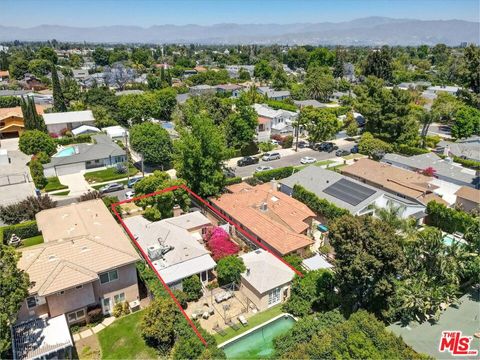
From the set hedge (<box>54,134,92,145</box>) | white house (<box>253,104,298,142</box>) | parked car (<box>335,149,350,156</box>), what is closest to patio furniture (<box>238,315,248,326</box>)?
parked car (<box>335,149,350,156</box>)

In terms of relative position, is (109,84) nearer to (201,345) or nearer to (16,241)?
(16,241)

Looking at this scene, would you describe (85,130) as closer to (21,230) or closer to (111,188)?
(111,188)

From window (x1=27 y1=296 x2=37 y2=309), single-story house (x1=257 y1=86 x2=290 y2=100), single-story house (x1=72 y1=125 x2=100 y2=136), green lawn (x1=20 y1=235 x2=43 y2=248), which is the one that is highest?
single-story house (x1=257 y1=86 x2=290 y2=100)

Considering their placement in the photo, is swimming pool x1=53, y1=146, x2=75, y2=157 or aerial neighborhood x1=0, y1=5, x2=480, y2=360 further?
swimming pool x1=53, y1=146, x2=75, y2=157

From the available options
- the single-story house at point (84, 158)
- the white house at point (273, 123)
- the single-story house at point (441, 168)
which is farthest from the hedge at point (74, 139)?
the single-story house at point (441, 168)

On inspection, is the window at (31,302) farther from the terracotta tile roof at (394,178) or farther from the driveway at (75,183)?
the terracotta tile roof at (394,178)

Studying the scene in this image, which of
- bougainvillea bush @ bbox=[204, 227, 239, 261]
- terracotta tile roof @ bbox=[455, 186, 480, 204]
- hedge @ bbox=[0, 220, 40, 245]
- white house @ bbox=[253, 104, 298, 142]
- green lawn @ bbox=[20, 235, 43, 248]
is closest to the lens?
bougainvillea bush @ bbox=[204, 227, 239, 261]

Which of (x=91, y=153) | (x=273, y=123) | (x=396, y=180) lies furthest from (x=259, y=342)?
(x=273, y=123)

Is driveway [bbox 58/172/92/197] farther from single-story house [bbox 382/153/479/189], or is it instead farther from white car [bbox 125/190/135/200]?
single-story house [bbox 382/153/479/189]
